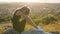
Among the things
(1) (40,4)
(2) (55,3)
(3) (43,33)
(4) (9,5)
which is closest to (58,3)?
(2) (55,3)

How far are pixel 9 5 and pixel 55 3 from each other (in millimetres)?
686

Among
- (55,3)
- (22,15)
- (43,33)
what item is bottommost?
(43,33)

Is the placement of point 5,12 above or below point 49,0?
below

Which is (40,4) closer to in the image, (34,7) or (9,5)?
(34,7)

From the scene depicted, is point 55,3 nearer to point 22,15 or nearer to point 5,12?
point 22,15

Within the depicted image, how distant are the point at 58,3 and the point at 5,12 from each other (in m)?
→ 0.80

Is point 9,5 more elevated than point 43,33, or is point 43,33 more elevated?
point 9,5

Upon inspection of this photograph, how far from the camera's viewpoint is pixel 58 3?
2643mm

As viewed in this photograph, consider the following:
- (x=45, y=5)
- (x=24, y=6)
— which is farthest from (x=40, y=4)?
(x=24, y=6)

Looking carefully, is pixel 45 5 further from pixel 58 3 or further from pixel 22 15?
pixel 22 15

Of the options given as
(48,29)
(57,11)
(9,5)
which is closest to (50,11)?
(57,11)

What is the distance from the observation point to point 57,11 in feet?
8.61

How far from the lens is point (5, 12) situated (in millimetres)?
2578

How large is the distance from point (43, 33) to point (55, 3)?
0.49 meters
